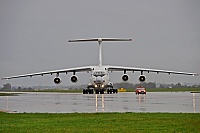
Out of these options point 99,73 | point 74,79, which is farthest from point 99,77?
point 74,79

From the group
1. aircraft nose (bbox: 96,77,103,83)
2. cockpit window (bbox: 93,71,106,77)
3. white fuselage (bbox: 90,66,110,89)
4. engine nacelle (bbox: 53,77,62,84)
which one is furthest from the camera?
engine nacelle (bbox: 53,77,62,84)

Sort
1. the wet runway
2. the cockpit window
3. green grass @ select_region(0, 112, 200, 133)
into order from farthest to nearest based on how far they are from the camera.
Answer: the cockpit window → the wet runway → green grass @ select_region(0, 112, 200, 133)

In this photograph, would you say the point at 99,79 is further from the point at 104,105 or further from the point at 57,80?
the point at 104,105

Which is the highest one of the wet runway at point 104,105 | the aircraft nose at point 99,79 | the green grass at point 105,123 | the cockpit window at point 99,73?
the cockpit window at point 99,73

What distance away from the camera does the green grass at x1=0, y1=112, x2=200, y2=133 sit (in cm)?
1407

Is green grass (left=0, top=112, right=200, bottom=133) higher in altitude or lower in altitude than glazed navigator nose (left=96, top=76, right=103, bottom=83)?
lower

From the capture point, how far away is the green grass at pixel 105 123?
14070 millimetres

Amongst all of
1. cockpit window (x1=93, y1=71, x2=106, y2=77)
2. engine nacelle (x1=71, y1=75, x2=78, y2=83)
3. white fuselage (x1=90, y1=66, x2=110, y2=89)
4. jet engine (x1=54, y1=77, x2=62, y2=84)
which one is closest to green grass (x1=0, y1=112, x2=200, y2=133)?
white fuselage (x1=90, y1=66, x2=110, y2=89)

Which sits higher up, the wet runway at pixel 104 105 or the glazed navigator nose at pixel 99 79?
the glazed navigator nose at pixel 99 79

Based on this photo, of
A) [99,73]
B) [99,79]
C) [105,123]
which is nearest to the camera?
[105,123]

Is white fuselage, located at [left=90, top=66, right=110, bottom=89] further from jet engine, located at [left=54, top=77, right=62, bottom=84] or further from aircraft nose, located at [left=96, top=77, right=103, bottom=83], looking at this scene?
jet engine, located at [left=54, top=77, right=62, bottom=84]

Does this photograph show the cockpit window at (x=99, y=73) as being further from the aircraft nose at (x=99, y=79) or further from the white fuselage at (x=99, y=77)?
the aircraft nose at (x=99, y=79)

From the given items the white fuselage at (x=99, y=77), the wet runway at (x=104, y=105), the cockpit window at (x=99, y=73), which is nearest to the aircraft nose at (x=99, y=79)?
the white fuselage at (x=99, y=77)

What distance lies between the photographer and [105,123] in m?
15.9
